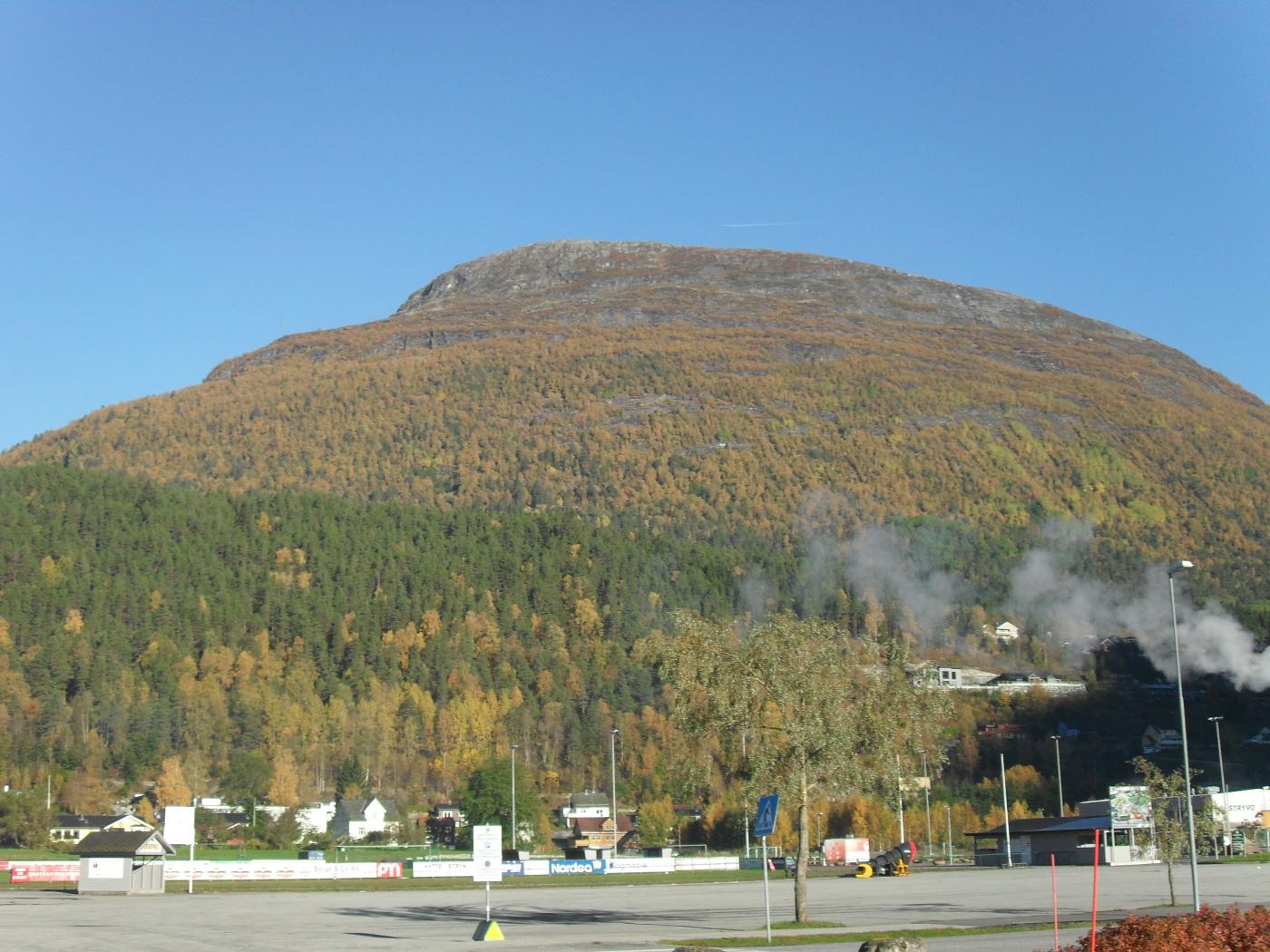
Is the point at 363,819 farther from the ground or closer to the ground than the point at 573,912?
closer to the ground

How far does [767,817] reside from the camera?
35.5 metres

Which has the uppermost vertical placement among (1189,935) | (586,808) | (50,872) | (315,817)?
(1189,935)

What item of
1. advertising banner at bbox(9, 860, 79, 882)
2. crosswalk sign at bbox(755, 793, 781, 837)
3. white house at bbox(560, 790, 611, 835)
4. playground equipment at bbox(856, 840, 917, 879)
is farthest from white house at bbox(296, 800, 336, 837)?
crosswalk sign at bbox(755, 793, 781, 837)

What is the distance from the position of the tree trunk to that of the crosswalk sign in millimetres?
6573

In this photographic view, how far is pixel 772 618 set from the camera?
45219mm

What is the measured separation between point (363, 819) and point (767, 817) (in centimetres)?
11129

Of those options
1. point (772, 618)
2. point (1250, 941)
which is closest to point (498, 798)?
point (772, 618)

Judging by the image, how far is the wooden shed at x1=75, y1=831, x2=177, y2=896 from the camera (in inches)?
2773

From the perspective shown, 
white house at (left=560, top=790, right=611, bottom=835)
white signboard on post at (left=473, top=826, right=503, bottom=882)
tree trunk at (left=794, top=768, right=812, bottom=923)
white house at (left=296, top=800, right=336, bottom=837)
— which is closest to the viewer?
white signboard on post at (left=473, top=826, right=503, bottom=882)

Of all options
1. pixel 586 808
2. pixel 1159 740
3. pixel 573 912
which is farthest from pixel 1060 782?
pixel 573 912

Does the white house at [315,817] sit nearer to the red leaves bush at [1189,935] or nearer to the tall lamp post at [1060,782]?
the tall lamp post at [1060,782]

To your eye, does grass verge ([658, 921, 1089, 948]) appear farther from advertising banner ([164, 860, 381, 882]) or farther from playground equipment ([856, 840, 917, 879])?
advertising banner ([164, 860, 381, 882])

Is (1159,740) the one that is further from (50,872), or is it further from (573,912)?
(573,912)

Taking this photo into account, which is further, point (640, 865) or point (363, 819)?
point (363, 819)
